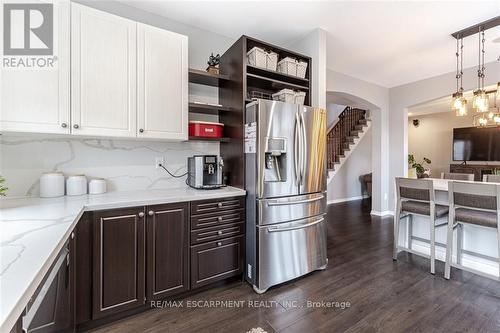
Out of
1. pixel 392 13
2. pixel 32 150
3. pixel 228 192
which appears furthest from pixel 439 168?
pixel 32 150

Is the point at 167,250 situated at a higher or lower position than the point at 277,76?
lower

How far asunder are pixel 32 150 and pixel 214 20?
216 centimetres

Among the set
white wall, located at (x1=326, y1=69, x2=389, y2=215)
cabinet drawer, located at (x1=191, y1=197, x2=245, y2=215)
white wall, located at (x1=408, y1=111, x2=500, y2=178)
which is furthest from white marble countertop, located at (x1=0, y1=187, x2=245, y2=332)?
white wall, located at (x1=408, y1=111, x2=500, y2=178)

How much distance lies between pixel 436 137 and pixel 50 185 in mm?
9773

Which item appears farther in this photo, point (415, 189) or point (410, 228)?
point (410, 228)

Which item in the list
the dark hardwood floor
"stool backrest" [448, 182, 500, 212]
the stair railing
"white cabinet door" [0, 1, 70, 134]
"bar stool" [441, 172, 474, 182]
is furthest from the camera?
the stair railing

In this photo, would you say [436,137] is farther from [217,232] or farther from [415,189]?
[217,232]

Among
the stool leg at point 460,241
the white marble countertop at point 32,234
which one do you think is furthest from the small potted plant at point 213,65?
the stool leg at point 460,241

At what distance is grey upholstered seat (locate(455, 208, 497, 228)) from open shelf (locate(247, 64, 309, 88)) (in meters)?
2.11

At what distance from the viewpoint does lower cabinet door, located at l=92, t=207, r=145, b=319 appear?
1.66 metres

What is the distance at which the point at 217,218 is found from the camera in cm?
215

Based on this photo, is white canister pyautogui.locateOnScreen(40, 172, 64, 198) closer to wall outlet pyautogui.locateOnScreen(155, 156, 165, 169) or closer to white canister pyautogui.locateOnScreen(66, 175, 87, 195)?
white canister pyautogui.locateOnScreen(66, 175, 87, 195)

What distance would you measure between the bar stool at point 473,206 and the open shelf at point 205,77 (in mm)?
2608

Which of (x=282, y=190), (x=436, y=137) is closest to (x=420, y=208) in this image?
(x=282, y=190)
